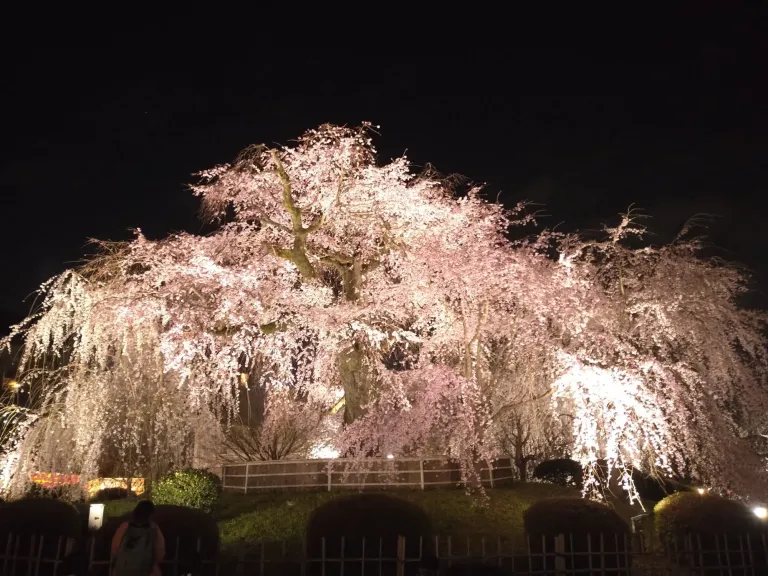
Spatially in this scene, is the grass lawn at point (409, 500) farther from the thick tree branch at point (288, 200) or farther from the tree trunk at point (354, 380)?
the thick tree branch at point (288, 200)

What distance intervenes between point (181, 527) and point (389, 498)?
9.76 ft

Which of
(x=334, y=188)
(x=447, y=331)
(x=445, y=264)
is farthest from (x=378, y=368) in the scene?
(x=334, y=188)

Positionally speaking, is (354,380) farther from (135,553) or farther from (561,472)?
(135,553)

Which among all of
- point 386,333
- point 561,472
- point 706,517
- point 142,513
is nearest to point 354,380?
point 386,333

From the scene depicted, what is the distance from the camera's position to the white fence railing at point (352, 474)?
1493 centimetres

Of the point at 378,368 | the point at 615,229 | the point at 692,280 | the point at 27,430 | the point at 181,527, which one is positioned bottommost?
the point at 181,527

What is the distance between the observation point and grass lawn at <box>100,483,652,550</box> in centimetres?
1259

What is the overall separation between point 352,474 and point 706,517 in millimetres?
7406

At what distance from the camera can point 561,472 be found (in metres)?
17.7

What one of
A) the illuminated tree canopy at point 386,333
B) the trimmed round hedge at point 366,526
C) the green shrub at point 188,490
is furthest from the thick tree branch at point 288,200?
the trimmed round hedge at point 366,526

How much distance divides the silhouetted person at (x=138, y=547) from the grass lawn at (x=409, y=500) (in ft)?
17.4

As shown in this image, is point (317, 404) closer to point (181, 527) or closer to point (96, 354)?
point (96, 354)


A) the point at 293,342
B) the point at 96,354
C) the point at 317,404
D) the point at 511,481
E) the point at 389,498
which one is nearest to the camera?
the point at 389,498

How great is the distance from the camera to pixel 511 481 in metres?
17.2
